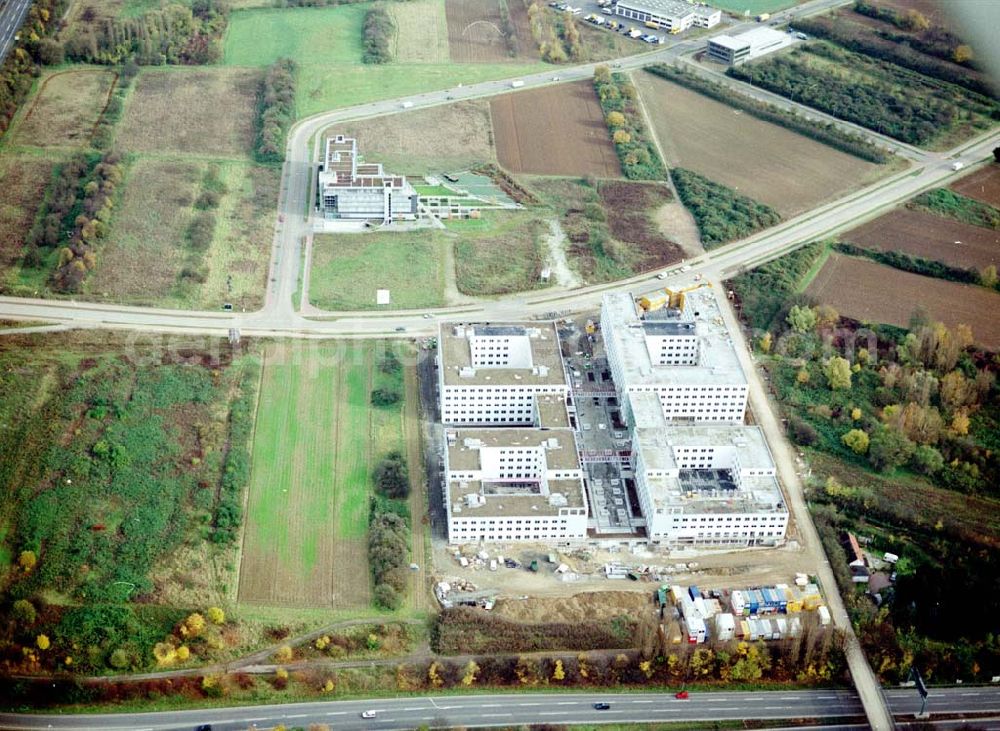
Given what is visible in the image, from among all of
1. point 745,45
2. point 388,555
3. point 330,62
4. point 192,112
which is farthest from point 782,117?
point 388,555

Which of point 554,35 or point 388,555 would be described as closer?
point 388,555

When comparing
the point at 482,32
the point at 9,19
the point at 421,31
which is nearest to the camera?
the point at 9,19

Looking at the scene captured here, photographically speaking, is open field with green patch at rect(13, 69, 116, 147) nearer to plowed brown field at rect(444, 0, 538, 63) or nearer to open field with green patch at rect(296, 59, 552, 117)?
open field with green patch at rect(296, 59, 552, 117)

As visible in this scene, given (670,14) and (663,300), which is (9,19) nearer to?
(670,14)

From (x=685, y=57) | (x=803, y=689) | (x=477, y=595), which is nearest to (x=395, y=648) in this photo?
(x=477, y=595)

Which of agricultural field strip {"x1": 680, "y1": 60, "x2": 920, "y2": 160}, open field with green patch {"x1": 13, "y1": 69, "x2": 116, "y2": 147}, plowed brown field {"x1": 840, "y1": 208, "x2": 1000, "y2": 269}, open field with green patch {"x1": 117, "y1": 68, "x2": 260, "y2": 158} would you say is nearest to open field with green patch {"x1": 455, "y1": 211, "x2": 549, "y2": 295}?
plowed brown field {"x1": 840, "y1": 208, "x2": 1000, "y2": 269}

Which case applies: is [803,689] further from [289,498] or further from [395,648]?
[289,498]
